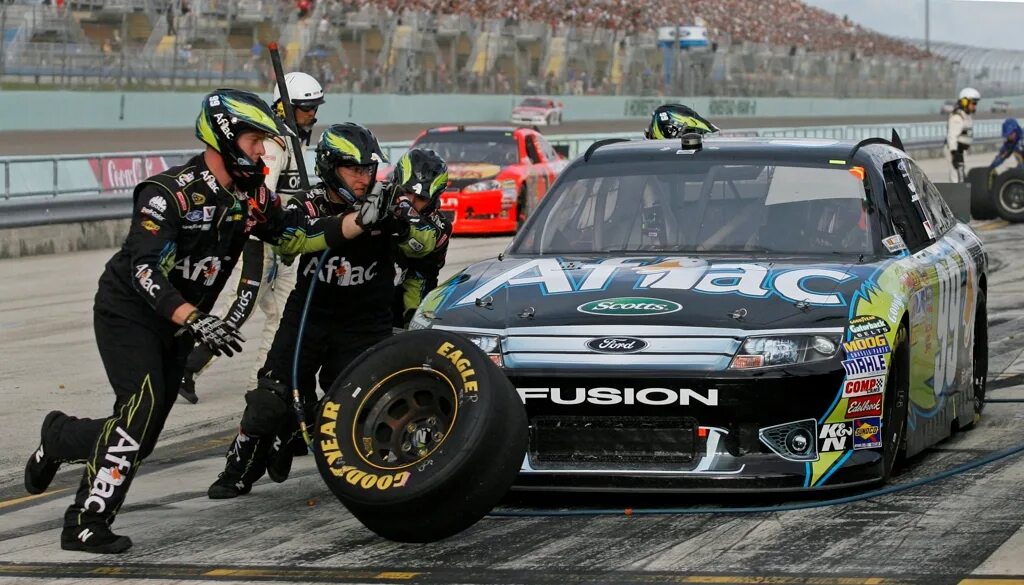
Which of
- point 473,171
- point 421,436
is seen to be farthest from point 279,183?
point 473,171

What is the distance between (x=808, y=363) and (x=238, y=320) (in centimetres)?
216

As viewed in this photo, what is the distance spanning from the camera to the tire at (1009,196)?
25219mm

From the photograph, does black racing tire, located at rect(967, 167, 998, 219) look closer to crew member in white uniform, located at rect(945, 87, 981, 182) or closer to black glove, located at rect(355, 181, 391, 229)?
crew member in white uniform, located at rect(945, 87, 981, 182)

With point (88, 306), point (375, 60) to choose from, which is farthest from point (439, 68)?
point (88, 306)

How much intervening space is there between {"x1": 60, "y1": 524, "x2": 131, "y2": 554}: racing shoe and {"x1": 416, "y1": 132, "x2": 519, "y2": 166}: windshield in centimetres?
1733

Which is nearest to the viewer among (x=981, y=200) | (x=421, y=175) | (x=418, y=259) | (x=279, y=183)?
(x=421, y=175)

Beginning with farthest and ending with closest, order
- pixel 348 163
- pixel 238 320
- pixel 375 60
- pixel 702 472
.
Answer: pixel 375 60 → pixel 348 163 → pixel 238 320 → pixel 702 472

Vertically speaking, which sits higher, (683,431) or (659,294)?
(659,294)

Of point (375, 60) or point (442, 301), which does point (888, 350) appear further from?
point (375, 60)

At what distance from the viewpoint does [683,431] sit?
633cm

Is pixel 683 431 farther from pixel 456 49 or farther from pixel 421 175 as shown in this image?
pixel 456 49

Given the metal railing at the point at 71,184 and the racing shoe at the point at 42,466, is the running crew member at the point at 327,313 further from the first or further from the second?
the metal railing at the point at 71,184

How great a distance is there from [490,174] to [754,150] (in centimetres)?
1501

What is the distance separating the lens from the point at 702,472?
248 inches
